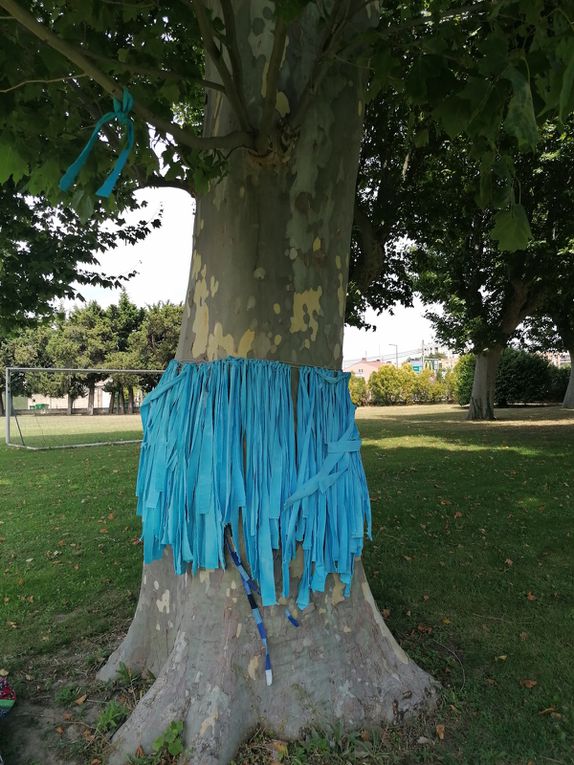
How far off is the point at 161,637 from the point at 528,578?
294cm

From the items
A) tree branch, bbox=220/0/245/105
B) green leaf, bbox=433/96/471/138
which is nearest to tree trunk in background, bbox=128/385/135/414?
tree branch, bbox=220/0/245/105

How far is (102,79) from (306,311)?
119 cm

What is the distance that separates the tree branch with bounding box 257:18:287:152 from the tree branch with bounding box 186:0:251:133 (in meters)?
0.09

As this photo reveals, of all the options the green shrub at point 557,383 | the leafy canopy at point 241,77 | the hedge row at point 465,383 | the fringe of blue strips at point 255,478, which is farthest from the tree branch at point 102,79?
the green shrub at point 557,383

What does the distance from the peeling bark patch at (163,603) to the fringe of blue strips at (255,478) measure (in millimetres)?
336

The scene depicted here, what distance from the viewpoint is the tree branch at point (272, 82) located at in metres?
1.84

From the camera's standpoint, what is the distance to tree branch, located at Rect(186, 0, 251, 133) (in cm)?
177

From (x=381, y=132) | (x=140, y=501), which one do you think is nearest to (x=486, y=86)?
(x=140, y=501)

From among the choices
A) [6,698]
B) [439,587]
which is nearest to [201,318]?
[6,698]

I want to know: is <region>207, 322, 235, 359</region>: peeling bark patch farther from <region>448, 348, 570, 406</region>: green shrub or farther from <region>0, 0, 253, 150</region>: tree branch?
<region>448, 348, 570, 406</region>: green shrub

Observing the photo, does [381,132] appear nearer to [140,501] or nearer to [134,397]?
[140,501]

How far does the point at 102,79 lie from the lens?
1789 millimetres

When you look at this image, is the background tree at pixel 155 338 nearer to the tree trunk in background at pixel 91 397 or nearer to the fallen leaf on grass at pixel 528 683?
the tree trunk in background at pixel 91 397

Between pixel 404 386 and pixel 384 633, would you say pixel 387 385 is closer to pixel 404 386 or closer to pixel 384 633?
pixel 404 386
